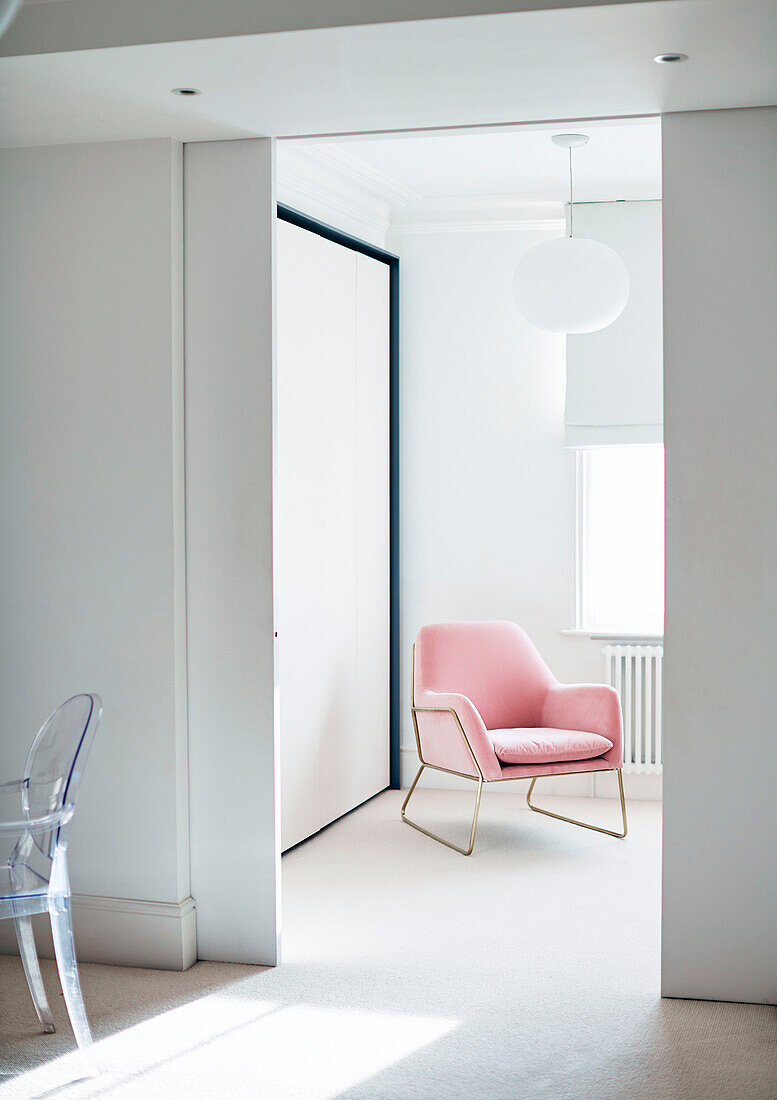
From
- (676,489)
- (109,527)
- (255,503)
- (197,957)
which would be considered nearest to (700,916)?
(676,489)

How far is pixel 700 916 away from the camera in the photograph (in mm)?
2994

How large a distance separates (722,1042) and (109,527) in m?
2.09

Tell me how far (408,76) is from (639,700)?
3.13m

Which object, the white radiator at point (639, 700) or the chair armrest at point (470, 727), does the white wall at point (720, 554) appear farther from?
the white radiator at point (639, 700)

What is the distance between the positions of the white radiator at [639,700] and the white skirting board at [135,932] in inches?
97.0

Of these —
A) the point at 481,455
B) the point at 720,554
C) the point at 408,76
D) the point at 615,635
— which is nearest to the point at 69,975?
the point at 720,554

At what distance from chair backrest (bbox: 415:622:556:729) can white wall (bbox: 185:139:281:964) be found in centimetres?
157

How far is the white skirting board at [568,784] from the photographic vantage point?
5121 mm

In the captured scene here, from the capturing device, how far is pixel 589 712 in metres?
4.57

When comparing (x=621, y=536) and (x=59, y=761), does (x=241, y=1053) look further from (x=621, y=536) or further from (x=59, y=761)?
(x=621, y=536)

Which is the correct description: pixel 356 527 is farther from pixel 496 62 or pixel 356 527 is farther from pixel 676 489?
pixel 496 62

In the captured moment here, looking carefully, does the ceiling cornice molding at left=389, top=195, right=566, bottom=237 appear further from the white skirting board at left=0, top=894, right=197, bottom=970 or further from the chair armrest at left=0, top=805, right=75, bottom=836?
the chair armrest at left=0, top=805, right=75, bottom=836

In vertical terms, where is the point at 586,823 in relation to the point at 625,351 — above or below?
below

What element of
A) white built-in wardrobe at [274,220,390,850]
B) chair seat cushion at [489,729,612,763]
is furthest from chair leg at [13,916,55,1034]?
chair seat cushion at [489,729,612,763]
